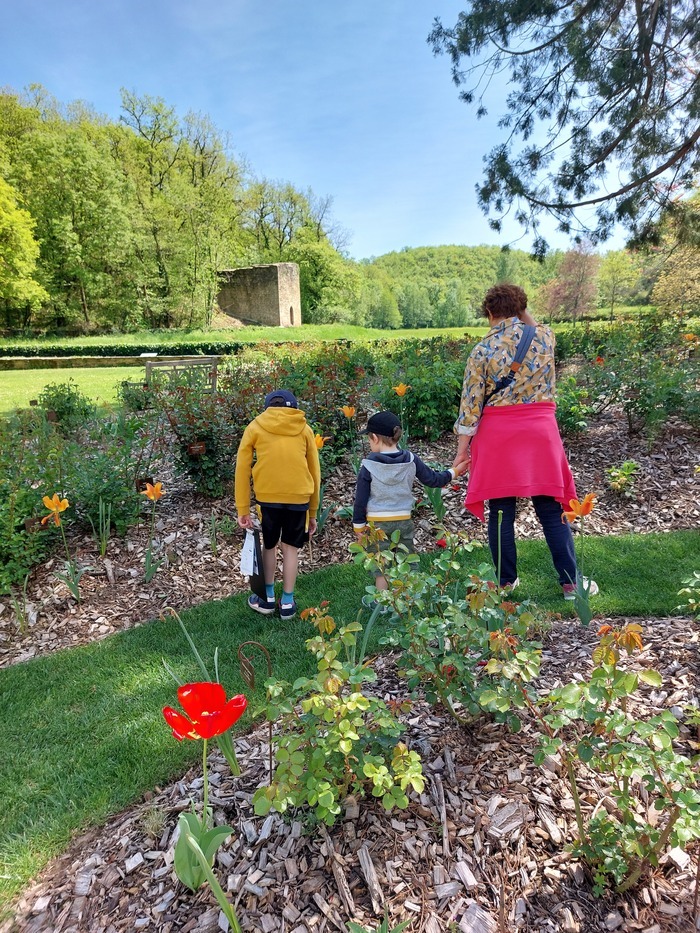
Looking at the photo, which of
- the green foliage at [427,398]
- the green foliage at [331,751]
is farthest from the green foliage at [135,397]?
the green foliage at [331,751]

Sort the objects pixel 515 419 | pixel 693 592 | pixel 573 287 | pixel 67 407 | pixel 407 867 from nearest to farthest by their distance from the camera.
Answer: pixel 407 867
pixel 693 592
pixel 515 419
pixel 67 407
pixel 573 287

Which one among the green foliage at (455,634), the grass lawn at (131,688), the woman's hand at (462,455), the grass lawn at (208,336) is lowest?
the grass lawn at (131,688)

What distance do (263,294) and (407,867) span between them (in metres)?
33.0

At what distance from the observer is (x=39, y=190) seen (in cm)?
2697

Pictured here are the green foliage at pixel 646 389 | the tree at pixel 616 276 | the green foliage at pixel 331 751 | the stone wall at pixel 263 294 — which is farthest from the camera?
the stone wall at pixel 263 294

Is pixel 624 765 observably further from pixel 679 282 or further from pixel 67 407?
pixel 679 282

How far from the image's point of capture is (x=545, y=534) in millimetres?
2826

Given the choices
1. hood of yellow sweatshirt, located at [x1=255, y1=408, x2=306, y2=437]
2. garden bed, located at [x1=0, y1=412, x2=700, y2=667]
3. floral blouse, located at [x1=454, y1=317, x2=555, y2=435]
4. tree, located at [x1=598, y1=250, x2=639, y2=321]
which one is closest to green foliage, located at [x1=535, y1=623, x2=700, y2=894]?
floral blouse, located at [x1=454, y1=317, x2=555, y2=435]

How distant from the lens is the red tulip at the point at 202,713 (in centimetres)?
121

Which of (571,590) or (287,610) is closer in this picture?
(571,590)

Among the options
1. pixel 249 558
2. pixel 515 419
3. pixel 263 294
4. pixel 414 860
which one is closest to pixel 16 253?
pixel 263 294

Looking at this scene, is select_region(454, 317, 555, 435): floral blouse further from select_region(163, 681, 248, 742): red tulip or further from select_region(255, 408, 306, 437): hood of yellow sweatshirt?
select_region(163, 681, 248, 742): red tulip

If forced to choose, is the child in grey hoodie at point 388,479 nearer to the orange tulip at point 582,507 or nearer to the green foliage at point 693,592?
the orange tulip at point 582,507

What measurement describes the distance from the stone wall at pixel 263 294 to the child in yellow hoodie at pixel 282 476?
1181 inches
